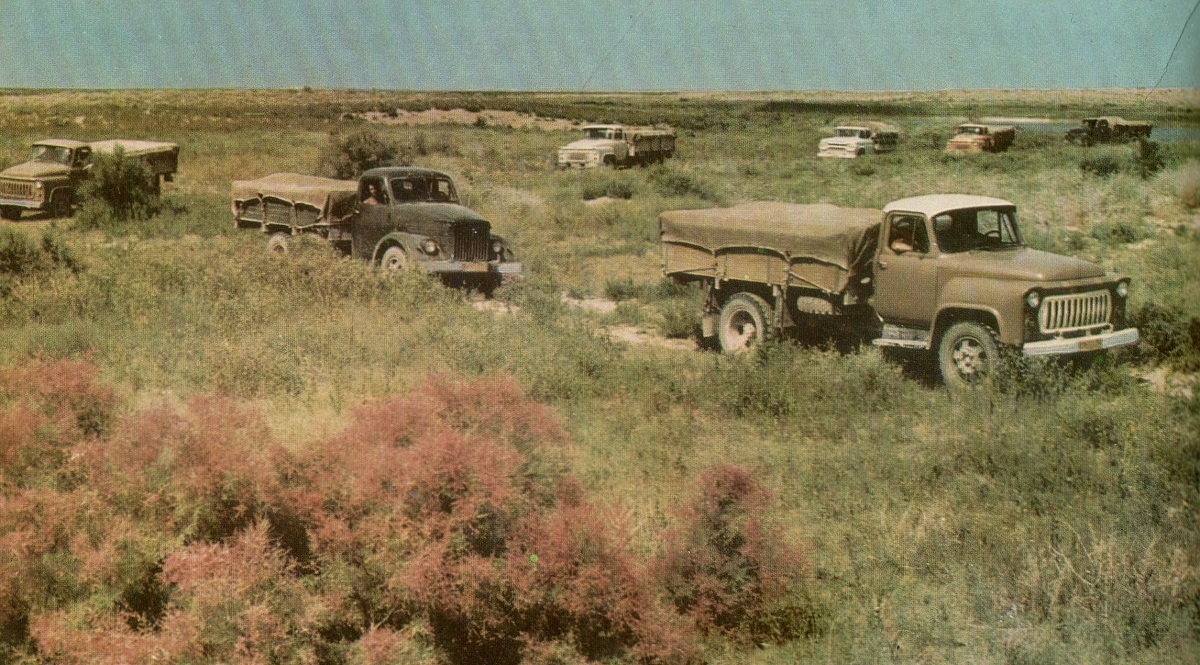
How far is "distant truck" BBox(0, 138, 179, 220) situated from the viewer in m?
9.06

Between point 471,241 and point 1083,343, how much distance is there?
6650 millimetres

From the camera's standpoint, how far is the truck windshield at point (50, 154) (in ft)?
28.9

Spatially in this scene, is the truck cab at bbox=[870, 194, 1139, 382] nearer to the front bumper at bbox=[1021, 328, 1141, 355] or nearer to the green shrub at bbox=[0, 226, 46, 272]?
the front bumper at bbox=[1021, 328, 1141, 355]

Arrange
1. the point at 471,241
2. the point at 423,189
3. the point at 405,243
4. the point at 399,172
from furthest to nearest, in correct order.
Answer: the point at 423,189 → the point at 399,172 → the point at 471,241 → the point at 405,243

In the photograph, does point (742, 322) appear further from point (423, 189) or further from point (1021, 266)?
point (423, 189)

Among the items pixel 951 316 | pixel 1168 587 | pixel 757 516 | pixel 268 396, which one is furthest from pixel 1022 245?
pixel 268 396

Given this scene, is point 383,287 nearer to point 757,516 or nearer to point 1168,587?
point 757,516

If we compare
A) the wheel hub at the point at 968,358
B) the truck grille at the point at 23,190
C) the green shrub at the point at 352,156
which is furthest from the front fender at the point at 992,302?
the truck grille at the point at 23,190

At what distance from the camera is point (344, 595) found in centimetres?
442

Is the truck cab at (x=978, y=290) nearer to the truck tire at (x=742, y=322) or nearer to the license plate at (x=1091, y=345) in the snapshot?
the license plate at (x=1091, y=345)

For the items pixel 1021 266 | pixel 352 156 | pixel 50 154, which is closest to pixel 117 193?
pixel 50 154

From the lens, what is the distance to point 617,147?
2747cm

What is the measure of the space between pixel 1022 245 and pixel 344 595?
6345mm

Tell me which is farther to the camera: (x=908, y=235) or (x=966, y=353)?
(x=908, y=235)
